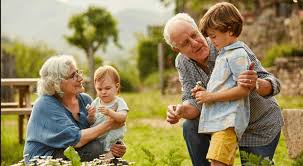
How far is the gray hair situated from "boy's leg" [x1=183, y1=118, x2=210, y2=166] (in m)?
0.83

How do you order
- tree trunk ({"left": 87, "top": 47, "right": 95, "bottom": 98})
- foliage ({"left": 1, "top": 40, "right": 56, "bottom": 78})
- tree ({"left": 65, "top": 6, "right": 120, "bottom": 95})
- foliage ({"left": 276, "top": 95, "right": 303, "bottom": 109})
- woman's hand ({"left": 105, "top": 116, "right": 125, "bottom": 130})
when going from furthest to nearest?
1. foliage ({"left": 1, "top": 40, "right": 56, "bottom": 78})
2. tree ({"left": 65, "top": 6, "right": 120, "bottom": 95})
3. tree trunk ({"left": 87, "top": 47, "right": 95, "bottom": 98})
4. foliage ({"left": 276, "top": 95, "right": 303, "bottom": 109})
5. woman's hand ({"left": 105, "top": 116, "right": 125, "bottom": 130})

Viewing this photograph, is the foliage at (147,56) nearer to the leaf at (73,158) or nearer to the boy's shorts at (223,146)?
the boy's shorts at (223,146)

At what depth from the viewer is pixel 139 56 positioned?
2728 cm

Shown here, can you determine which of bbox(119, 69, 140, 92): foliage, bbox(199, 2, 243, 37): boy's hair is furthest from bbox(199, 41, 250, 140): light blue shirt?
bbox(119, 69, 140, 92): foliage

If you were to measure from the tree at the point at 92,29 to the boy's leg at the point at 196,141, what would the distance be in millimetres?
17771

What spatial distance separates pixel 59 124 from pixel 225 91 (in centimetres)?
122

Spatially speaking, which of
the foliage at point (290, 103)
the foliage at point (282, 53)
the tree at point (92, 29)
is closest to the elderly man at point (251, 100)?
the foliage at point (290, 103)

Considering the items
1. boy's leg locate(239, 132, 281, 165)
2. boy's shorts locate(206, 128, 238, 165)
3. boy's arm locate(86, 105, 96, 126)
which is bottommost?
boy's leg locate(239, 132, 281, 165)

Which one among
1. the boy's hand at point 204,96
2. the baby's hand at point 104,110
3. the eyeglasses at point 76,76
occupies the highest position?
the eyeglasses at point 76,76

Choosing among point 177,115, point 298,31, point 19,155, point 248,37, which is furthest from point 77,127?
point 248,37

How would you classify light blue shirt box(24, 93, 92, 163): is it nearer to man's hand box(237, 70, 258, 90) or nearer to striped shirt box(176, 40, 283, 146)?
striped shirt box(176, 40, 283, 146)

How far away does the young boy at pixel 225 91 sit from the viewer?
3611mm

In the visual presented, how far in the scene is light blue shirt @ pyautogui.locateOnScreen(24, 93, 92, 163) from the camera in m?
4.29

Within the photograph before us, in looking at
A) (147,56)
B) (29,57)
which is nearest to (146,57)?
(147,56)
